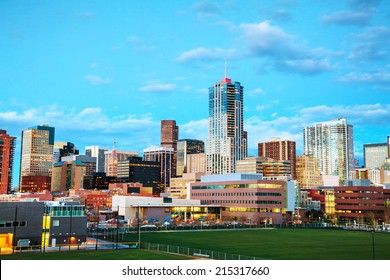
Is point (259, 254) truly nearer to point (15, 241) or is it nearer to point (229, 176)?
point (15, 241)

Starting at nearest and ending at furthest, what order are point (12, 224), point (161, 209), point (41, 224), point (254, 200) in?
point (12, 224)
point (41, 224)
point (254, 200)
point (161, 209)

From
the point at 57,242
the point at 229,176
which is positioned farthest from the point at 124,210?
the point at 57,242

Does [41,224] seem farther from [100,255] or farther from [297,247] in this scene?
[297,247]

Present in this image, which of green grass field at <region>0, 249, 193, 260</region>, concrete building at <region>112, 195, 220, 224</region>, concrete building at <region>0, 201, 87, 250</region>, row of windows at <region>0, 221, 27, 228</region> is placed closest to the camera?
green grass field at <region>0, 249, 193, 260</region>

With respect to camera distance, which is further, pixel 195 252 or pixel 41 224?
pixel 41 224

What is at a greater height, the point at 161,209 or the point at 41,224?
the point at 161,209

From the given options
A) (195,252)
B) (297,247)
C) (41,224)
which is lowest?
(297,247)

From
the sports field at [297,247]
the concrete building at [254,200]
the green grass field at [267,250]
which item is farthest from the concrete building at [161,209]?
the green grass field at [267,250]

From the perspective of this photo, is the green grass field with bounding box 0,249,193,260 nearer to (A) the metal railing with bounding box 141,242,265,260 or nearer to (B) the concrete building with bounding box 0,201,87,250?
(A) the metal railing with bounding box 141,242,265,260

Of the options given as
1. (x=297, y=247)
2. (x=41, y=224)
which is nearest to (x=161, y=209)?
(x=297, y=247)

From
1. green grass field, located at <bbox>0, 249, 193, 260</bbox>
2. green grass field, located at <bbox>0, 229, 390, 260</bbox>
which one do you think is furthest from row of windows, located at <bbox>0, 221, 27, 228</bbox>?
green grass field, located at <bbox>0, 229, 390, 260</bbox>

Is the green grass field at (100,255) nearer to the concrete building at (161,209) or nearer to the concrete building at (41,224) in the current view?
the concrete building at (41,224)

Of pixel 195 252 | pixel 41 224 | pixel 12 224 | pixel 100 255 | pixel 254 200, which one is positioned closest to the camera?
pixel 100 255

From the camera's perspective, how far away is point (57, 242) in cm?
8525
